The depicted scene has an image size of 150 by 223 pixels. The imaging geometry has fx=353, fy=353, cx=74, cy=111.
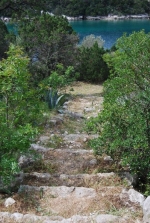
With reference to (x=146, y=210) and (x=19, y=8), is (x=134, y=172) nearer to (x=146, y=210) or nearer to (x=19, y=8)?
(x=146, y=210)

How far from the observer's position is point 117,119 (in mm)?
4551

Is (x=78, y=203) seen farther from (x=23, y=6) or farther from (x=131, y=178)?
(x=23, y=6)

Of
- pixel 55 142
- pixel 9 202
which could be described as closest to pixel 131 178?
pixel 9 202

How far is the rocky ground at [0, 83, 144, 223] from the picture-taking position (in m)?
3.49

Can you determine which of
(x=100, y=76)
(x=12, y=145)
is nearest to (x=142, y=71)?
(x=12, y=145)

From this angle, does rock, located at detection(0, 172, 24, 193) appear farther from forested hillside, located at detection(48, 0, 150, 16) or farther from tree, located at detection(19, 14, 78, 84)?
forested hillside, located at detection(48, 0, 150, 16)

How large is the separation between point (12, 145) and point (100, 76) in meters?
10.1

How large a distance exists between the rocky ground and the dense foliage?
61.1 m

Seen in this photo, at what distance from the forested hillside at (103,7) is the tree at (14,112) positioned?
203ft

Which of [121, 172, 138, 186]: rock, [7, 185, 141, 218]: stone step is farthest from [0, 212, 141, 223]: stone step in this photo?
[121, 172, 138, 186]: rock

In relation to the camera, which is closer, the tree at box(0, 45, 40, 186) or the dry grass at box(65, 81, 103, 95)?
the tree at box(0, 45, 40, 186)

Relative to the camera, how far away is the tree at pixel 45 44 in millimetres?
12133

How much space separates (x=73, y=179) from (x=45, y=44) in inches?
327

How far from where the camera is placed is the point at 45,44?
12.2 m
